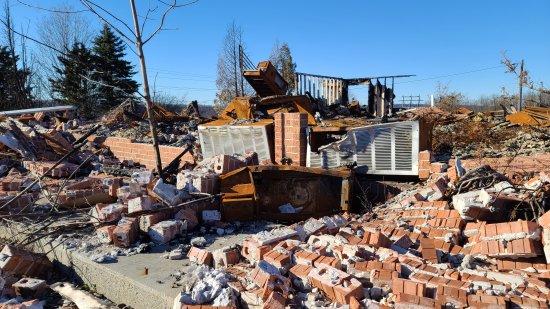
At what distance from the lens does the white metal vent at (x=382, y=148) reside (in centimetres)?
570

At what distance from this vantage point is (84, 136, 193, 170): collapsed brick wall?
9312mm

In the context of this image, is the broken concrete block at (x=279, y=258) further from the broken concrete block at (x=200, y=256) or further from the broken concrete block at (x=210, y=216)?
the broken concrete block at (x=210, y=216)

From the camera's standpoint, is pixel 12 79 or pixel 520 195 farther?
pixel 12 79

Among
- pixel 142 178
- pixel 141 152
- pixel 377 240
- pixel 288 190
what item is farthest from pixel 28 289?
pixel 141 152

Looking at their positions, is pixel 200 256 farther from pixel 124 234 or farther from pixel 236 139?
pixel 236 139

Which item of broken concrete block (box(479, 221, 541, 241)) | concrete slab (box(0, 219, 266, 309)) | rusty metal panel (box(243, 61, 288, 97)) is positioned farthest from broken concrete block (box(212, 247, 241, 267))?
rusty metal panel (box(243, 61, 288, 97))

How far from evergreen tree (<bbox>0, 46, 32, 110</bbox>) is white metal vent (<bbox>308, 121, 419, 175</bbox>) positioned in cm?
2630

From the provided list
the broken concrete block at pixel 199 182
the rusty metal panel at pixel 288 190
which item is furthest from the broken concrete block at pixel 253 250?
the broken concrete block at pixel 199 182

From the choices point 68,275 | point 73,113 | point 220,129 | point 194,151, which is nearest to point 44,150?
point 194,151

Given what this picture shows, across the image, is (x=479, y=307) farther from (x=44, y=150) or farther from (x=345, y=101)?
(x=345, y=101)

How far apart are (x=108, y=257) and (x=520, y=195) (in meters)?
4.40

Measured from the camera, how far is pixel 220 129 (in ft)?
24.8

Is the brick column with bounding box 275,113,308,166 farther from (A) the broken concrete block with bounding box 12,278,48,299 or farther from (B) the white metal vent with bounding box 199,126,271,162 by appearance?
(A) the broken concrete block with bounding box 12,278,48,299

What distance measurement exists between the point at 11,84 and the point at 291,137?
88.4ft
